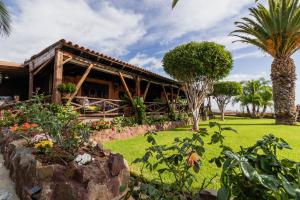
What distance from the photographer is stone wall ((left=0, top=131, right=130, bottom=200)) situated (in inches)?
111

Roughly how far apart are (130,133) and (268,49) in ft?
37.5

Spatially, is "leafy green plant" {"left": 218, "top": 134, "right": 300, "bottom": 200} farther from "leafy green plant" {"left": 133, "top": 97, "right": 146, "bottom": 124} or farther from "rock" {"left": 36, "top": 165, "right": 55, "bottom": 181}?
"leafy green plant" {"left": 133, "top": 97, "right": 146, "bottom": 124}

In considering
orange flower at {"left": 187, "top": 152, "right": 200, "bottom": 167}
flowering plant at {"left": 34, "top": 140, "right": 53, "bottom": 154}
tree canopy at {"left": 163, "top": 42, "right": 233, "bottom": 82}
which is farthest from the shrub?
orange flower at {"left": 187, "top": 152, "right": 200, "bottom": 167}

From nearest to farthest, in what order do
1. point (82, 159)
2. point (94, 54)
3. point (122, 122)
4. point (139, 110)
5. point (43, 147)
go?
point (82, 159) → point (43, 147) → point (94, 54) → point (122, 122) → point (139, 110)

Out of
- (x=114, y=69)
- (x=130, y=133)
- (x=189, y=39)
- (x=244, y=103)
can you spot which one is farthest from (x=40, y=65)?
(x=244, y=103)

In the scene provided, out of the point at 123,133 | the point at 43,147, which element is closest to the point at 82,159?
the point at 43,147

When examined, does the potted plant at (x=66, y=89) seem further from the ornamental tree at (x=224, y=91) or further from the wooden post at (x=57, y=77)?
the ornamental tree at (x=224, y=91)

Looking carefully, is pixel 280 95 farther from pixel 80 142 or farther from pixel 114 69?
pixel 80 142

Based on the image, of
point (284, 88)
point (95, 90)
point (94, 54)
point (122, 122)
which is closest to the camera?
point (94, 54)

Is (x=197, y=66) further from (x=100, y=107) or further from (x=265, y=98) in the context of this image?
(x=265, y=98)

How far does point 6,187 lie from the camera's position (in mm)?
3801

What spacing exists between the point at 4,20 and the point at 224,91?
19.4m

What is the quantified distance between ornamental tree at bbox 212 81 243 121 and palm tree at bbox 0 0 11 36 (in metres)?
18.7

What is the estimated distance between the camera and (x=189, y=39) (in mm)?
12328
